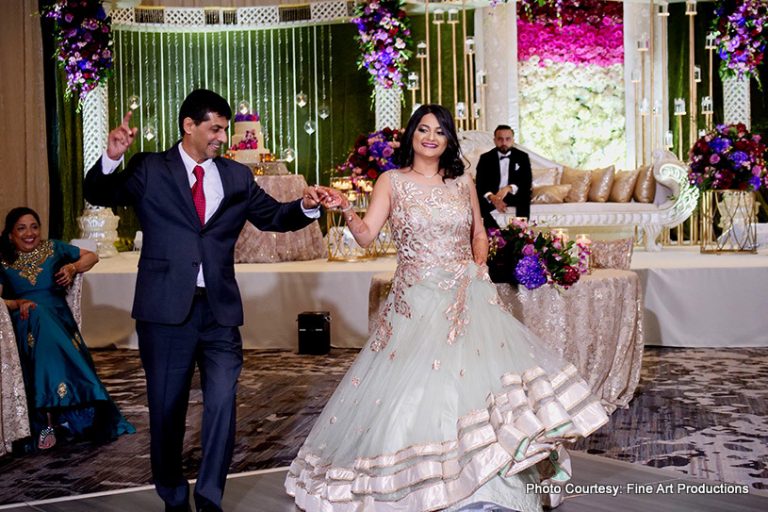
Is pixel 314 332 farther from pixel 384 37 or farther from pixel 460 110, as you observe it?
pixel 460 110

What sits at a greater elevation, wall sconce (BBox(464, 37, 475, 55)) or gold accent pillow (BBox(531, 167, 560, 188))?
wall sconce (BBox(464, 37, 475, 55))

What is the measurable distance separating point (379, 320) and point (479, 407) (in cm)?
74

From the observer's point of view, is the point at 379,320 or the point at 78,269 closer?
the point at 379,320

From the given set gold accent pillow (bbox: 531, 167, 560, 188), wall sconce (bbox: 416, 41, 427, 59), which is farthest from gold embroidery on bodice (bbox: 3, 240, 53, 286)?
wall sconce (bbox: 416, 41, 427, 59)

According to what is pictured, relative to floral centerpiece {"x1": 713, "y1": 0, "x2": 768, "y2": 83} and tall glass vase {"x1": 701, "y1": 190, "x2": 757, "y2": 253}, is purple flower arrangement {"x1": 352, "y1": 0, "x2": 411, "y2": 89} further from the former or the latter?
tall glass vase {"x1": 701, "y1": 190, "x2": 757, "y2": 253}

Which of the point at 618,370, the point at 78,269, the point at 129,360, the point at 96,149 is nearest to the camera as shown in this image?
A: the point at 78,269

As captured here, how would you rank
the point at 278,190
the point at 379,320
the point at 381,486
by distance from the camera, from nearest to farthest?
the point at 381,486, the point at 379,320, the point at 278,190

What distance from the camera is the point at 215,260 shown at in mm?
3982

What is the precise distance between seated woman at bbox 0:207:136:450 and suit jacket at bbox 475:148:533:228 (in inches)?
178

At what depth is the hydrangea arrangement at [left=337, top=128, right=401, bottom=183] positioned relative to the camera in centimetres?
977

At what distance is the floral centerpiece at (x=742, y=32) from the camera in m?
11.9

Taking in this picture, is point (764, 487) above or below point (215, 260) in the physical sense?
below

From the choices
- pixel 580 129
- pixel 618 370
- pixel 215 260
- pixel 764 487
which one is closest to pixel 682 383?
pixel 618 370

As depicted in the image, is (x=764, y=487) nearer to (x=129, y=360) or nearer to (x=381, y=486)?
(x=381, y=486)
